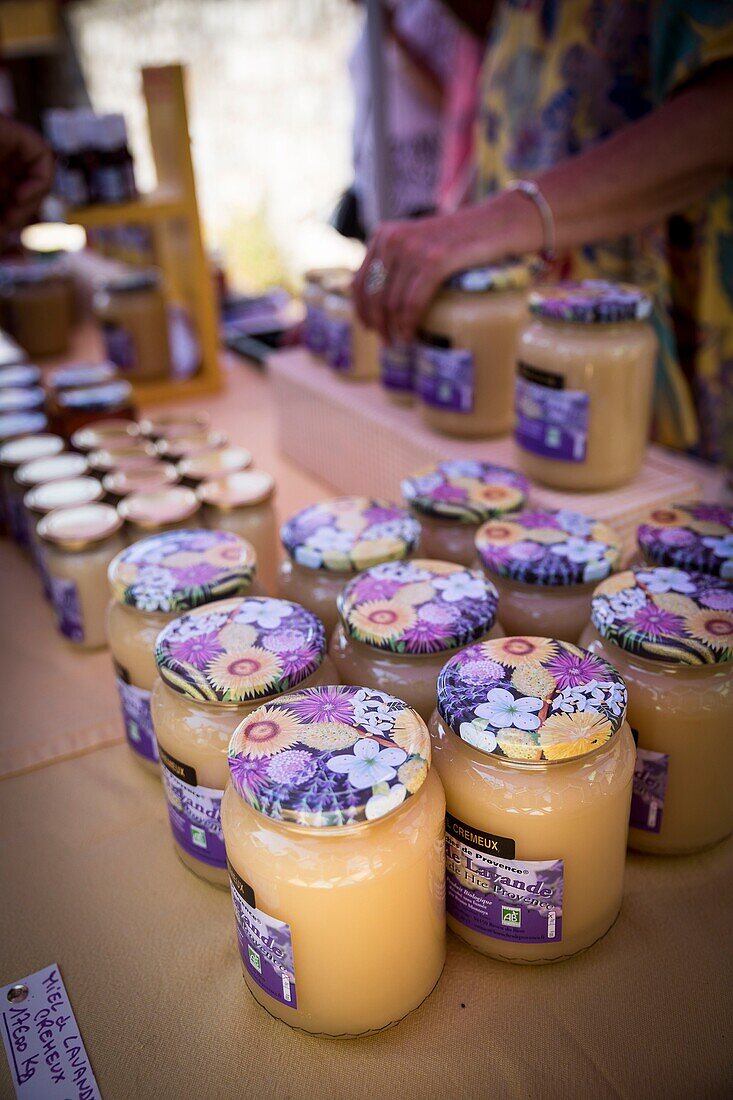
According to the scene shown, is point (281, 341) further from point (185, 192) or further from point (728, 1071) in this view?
point (728, 1071)

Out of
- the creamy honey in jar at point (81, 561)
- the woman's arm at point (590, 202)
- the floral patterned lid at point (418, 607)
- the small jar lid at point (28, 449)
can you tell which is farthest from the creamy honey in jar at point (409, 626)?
the small jar lid at point (28, 449)

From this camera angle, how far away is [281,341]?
7.67ft

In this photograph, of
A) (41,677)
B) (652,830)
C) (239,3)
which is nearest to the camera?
(652,830)

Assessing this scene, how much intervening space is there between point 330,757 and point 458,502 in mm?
462

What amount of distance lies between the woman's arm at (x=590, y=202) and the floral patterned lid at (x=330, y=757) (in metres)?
0.69

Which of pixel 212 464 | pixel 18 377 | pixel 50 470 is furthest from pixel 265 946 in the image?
pixel 18 377

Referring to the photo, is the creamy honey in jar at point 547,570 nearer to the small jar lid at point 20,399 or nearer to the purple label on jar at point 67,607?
the purple label on jar at point 67,607

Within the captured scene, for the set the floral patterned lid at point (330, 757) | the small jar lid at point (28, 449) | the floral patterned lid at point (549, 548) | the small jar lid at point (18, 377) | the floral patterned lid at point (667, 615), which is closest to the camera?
the floral patterned lid at point (330, 757)

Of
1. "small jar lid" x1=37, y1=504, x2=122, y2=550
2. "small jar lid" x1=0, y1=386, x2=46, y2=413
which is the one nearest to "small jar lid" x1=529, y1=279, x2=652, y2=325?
"small jar lid" x1=37, y1=504, x2=122, y2=550

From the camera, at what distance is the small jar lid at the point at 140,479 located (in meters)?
1.23

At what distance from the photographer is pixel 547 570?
0.86 metres

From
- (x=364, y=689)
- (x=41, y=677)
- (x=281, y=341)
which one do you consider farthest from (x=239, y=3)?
(x=364, y=689)

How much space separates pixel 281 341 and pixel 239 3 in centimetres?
471

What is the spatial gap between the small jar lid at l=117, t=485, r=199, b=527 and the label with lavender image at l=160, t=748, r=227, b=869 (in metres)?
0.41
